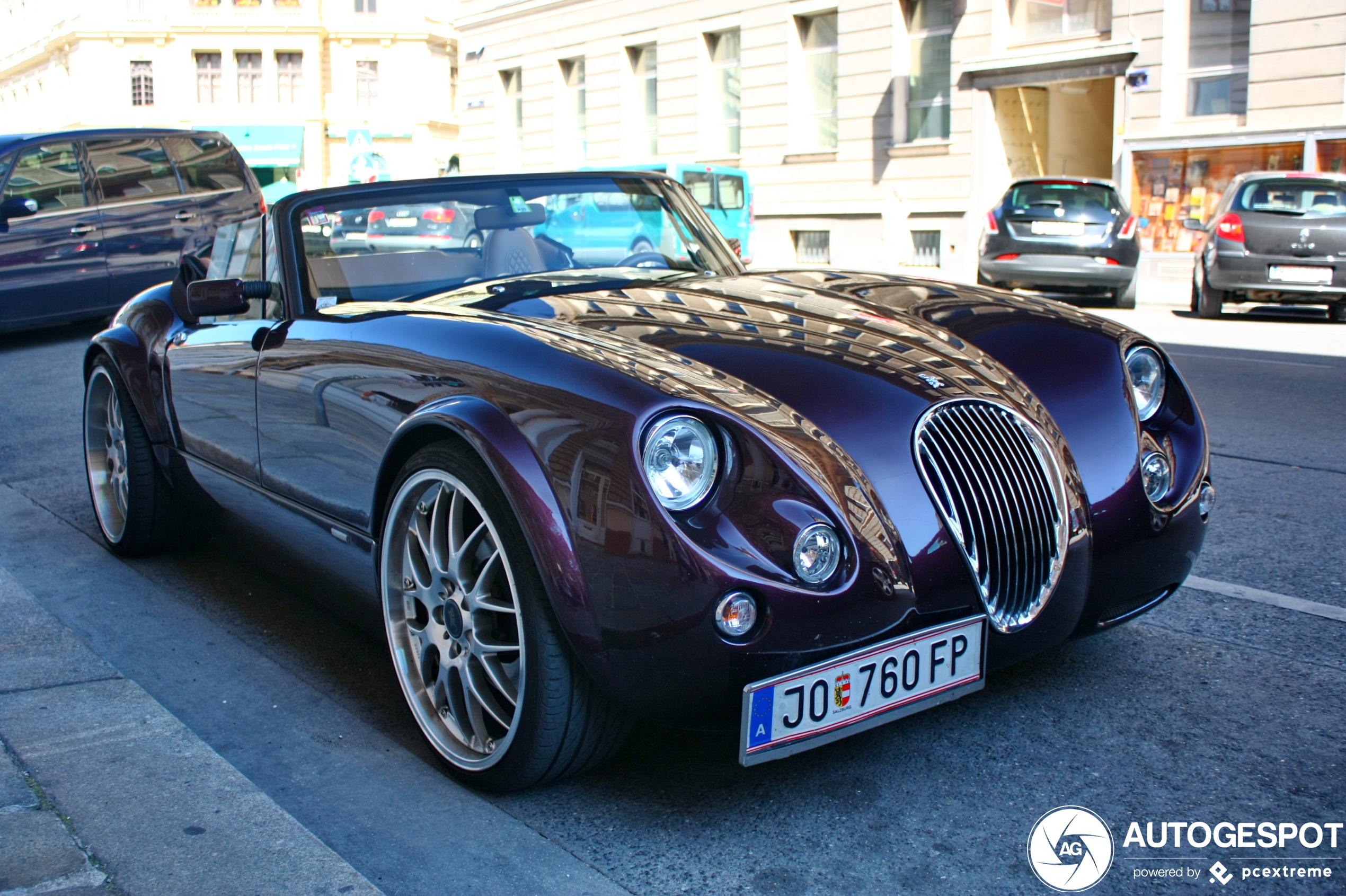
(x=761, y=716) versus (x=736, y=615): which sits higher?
(x=736, y=615)

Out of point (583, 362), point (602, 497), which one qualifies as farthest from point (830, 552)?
point (583, 362)

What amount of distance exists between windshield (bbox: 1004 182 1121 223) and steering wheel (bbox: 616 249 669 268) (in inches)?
455

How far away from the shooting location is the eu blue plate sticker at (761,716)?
230 cm

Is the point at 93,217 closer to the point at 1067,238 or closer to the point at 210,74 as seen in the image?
the point at 1067,238

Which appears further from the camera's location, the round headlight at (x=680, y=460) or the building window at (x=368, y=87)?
the building window at (x=368, y=87)

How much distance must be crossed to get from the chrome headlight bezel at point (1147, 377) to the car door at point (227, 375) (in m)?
2.28

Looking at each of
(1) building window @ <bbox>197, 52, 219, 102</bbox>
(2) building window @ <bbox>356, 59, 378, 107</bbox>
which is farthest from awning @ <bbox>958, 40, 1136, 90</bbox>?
(1) building window @ <bbox>197, 52, 219, 102</bbox>

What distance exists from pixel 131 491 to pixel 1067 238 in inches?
478

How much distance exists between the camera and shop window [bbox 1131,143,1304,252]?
17.5 meters

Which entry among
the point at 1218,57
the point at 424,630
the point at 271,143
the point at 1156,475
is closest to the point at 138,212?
the point at 424,630

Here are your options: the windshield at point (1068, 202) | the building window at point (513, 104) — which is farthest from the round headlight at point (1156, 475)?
the building window at point (513, 104)

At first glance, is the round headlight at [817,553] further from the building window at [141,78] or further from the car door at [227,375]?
the building window at [141,78]

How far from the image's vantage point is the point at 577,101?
29281 mm

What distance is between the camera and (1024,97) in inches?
826
